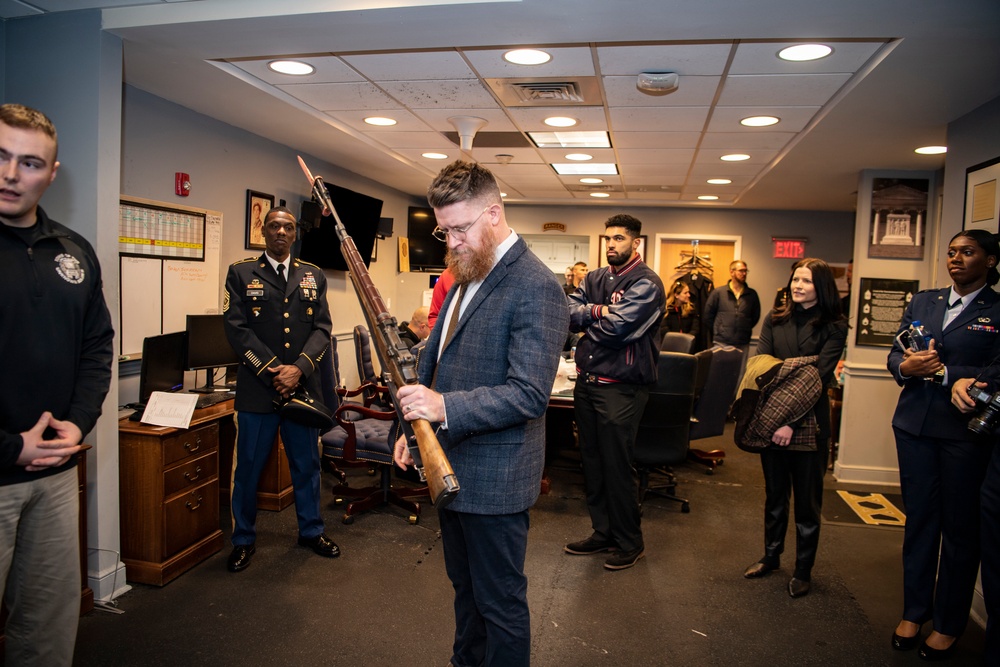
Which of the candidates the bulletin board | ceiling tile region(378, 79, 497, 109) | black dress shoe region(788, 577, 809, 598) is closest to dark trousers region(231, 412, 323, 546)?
the bulletin board

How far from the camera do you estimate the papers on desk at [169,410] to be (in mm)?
3039

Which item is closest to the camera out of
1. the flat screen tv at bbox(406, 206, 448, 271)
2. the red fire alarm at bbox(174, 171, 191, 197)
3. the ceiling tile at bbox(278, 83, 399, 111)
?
the ceiling tile at bbox(278, 83, 399, 111)

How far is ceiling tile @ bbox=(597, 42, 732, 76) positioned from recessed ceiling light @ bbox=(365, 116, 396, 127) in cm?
178

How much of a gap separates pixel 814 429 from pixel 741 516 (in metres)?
1.56

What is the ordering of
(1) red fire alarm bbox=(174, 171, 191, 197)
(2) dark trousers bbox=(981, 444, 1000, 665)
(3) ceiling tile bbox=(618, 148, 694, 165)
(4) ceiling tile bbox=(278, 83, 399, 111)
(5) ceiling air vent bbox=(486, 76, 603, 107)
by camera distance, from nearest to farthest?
(2) dark trousers bbox=(981, 444, 1000, 665), (5) ceiling air vent bbox=(486, 76, 603, 107), (4) ceiling tile bbox=(278, 83, 399, 111), (1) red fire alarm bbox=(174, 171, 191, 197), (3) ceiling tile bbox=(618, 148, 694, 165)

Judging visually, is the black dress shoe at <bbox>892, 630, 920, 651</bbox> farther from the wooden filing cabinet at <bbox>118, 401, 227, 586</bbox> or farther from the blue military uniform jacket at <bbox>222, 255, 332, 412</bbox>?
the wooden filing cabinet at <bbox>118, 401, 227, 586</bbox>

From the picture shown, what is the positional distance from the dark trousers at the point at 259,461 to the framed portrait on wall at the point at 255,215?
2180mm

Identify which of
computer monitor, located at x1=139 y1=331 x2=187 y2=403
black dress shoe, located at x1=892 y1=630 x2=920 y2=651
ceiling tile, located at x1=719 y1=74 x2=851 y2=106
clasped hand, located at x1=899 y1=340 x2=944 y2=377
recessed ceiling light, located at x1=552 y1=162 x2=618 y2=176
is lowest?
A: black dress shoe, located at x1=892 y1=630 x2=920 y2=651

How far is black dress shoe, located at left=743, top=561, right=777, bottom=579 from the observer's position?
3275mm

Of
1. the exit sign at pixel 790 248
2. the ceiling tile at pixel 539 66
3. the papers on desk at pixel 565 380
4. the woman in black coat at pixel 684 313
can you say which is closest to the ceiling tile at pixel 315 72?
the ceiling tile at pixel 539 66

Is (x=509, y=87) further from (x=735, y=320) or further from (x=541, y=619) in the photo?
(x=735, y=320)

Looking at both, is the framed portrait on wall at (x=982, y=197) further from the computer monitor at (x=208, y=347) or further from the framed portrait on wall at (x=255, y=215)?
the framed portrait on wall at (x=255, y=215)

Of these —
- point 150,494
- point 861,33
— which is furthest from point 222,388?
point 861,33

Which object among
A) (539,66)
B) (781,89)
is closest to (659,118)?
(781,89)
